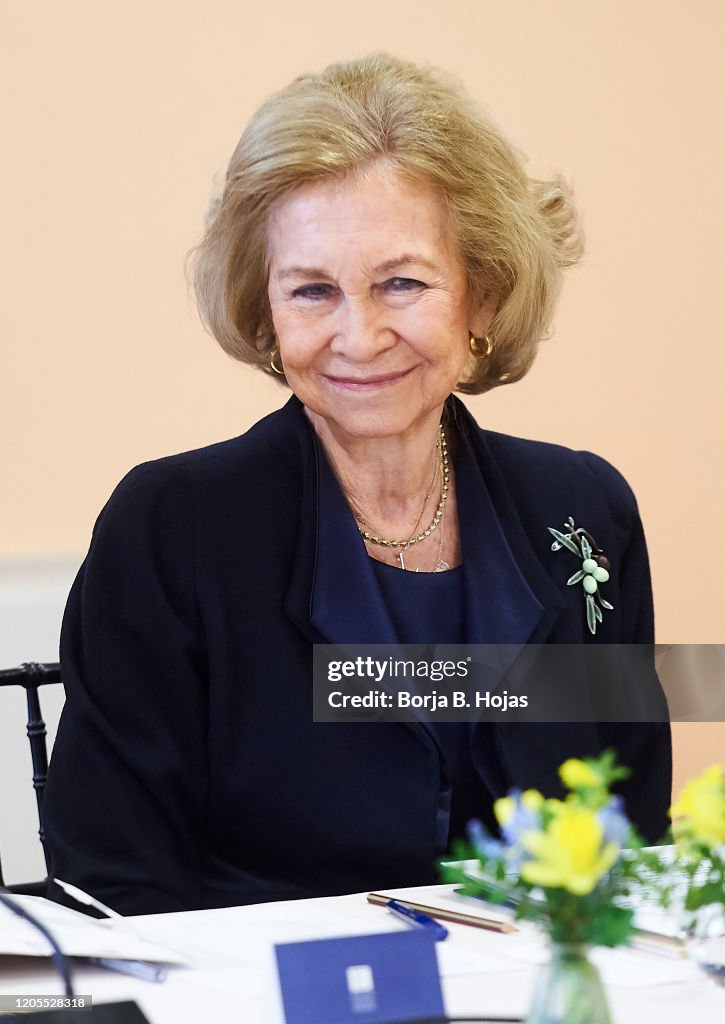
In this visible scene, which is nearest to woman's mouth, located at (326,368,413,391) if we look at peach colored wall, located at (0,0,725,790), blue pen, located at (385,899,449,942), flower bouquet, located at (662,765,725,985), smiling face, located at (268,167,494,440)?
smiling face, located at (268,167,494,440)

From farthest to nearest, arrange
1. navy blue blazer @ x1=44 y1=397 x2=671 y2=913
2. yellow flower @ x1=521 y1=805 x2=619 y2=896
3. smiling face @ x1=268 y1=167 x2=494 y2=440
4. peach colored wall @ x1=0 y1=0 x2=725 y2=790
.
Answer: peach colored wall @ x1=0 y1=0 x2=725 y2=790 → smiling face @ x1=268 y1=167 x2=494 y2=440 → navy blue blazer @ x1=44 y1=397 x2=671 y2=913 → yellow flower @ x1=521 y1=805 x2=619 y2=896

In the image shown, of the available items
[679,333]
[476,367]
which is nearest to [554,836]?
[476,367]

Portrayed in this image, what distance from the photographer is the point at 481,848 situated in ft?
2.06

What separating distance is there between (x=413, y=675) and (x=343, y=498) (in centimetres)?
22

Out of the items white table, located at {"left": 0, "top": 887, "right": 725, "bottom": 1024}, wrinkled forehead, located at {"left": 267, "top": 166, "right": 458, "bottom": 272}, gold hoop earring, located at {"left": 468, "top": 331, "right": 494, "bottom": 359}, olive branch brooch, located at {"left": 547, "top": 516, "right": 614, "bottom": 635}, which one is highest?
wrinkled forehead, located at {"left": 267, "top": 166, "right": 458, "bottom": 272}

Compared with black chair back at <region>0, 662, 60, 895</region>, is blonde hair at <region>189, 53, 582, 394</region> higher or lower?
higher

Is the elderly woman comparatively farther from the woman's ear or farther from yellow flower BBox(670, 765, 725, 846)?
yellow flower BBox(670, 765, 725, 846)

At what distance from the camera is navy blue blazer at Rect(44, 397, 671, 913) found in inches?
53.2

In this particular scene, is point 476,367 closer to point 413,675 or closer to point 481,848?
point 413,675

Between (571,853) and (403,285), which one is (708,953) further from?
(403,285)

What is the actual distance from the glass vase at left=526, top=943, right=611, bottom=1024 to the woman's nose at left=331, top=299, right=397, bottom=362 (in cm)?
92

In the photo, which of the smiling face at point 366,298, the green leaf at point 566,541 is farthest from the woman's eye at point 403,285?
the green leaf at point 566,541

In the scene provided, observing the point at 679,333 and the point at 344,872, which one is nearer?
the point at 344,872

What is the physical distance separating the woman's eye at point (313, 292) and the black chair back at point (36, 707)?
51 centimetres
